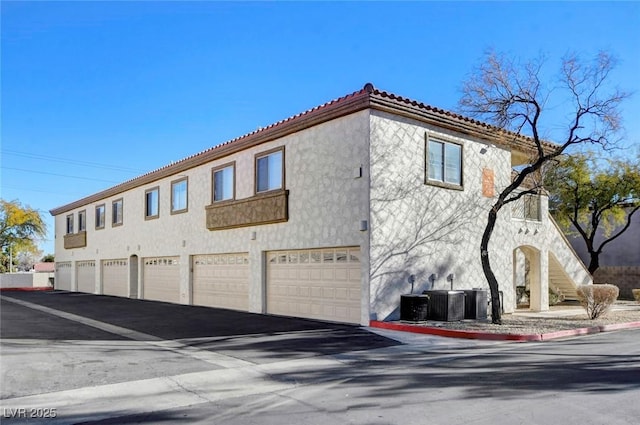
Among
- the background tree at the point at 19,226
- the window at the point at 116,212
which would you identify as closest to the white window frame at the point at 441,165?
the window at the point at 116,212

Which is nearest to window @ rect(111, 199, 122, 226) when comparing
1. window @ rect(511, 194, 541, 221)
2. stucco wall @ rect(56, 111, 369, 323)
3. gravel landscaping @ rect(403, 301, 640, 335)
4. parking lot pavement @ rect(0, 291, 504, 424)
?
stucco wall @ rect(56, 111, 369, 323)

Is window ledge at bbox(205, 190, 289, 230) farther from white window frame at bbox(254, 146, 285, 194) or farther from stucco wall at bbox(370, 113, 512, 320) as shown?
stucco wall at bbox(370, 113, 512, 320)

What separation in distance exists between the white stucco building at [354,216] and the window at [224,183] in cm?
8

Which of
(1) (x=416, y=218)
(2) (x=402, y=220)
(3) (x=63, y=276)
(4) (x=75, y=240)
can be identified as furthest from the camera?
(3) (x=63, y=276)

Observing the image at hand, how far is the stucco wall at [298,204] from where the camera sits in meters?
14.7

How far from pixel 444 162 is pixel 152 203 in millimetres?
15782

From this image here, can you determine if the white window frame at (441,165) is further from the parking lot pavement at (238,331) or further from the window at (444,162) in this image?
the parking lot pavement at (238,331)

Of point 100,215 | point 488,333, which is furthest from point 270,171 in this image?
point 100,215

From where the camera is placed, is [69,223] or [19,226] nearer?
[69,223]

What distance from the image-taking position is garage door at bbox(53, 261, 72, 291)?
128ft

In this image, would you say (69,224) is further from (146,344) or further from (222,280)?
(146,344)

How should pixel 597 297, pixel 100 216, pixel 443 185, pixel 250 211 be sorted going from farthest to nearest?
pixel 100 216 → pixel 250 211 → pixel 443 185 → pixel 597 297

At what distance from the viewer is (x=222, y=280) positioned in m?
20.5

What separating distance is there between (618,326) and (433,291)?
16.7 ft
